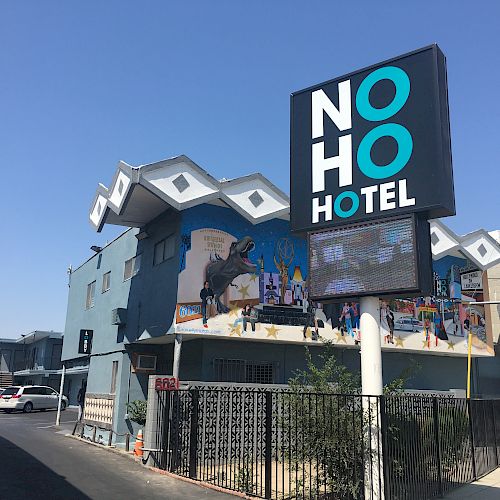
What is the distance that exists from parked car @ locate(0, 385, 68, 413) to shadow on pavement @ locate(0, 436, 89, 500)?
2454 centimetres

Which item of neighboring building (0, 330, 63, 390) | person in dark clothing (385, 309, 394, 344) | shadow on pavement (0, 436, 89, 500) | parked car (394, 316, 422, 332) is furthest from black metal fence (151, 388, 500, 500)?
neighboring building (0, 330, 63, 390)

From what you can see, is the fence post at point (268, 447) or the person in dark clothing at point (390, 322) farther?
the person in dark clothing at point (390, 322)

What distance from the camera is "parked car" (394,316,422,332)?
2381 centimetres

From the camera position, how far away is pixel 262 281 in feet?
65.6

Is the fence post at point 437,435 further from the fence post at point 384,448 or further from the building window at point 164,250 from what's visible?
the building window at point 164,250

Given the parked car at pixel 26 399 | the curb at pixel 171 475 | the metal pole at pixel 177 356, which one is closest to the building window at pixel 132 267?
the metal pole at pixel 177 356

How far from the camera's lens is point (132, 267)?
2334cm

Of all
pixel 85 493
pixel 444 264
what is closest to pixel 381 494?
pixel 85 493

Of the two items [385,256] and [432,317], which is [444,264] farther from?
[385,256]

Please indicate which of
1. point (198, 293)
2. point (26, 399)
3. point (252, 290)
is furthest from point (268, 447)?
point (26, 399)

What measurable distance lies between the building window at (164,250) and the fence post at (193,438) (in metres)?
6.65

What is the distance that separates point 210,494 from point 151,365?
36.1ft

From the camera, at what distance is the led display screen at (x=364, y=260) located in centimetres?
1012

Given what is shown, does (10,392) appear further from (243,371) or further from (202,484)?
(202,484)
